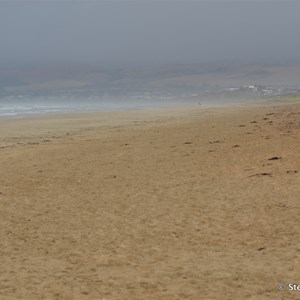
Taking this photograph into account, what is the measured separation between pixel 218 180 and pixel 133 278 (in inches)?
269

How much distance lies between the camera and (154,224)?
10289 mm

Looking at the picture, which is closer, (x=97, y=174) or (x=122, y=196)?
(x=122, y=196)

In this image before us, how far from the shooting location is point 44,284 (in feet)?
24.6

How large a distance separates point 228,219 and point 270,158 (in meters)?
6.32

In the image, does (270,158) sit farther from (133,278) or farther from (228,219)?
(133,278)

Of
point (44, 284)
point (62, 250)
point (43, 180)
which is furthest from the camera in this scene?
point (43, 180)

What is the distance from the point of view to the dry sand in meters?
7.32

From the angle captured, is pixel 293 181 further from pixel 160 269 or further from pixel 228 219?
pixel 160 269

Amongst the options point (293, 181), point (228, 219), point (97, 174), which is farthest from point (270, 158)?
point (228, 219)

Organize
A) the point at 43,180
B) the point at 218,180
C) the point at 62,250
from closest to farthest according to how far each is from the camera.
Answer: the point at 62,250 < the point at 218,180 < the point at 43,180

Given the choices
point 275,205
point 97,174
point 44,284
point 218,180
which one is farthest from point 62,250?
point 97,174

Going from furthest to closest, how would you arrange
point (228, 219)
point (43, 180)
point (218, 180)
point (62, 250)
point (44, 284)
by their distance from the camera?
point (43, 180) → point (218, 180) → point (228, 219) → point (62, 250) → point (44, 284)

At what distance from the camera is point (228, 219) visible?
10.3 meters

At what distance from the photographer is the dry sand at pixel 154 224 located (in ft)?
24.0
